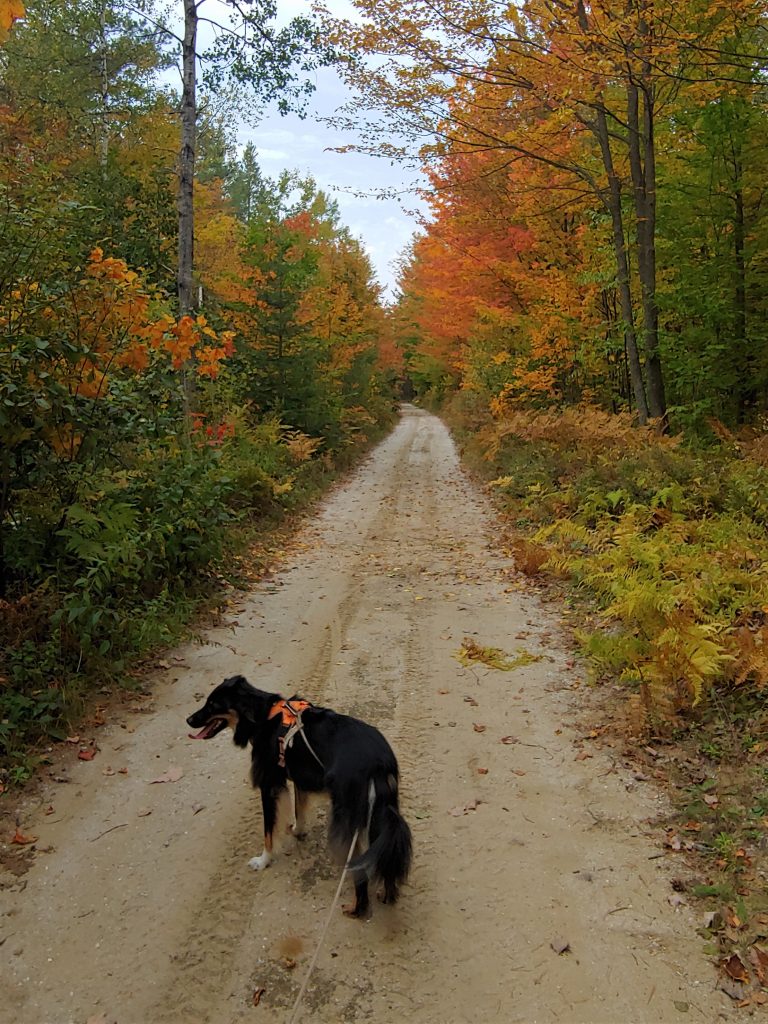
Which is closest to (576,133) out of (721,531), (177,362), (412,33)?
(412,33)

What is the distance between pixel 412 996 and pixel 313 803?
4.98 ft

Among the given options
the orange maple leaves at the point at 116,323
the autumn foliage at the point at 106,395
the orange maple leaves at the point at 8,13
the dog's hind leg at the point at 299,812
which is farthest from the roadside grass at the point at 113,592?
the orange maple leaves at the point at 8,13

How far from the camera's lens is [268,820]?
12.2 feet

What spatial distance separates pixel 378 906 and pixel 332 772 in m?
0.74

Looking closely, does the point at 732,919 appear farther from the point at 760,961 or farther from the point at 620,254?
the point at 620,254

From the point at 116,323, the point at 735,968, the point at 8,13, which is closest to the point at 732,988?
the point at 735,968

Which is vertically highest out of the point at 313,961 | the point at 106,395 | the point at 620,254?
the point at 620,254

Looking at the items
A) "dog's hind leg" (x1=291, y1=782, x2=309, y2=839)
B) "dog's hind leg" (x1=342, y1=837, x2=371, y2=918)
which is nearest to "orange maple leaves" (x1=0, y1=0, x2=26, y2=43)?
"dog's hind leg" (x1=291, y1=782, x2=309, y2=839)

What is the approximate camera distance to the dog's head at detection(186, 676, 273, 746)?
3854 millimetres

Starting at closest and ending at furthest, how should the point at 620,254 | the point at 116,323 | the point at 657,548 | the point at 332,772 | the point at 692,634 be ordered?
1. the point at 332,772
2. the point at 692,634
3. the point at 116,323
4. the point at 657,548
5. the point at 620,254

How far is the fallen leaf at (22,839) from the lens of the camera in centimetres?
393

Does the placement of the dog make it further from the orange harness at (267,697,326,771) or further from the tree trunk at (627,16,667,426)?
the tree trunk at (627,16,667,426)

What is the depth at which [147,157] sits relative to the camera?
15.9 meters

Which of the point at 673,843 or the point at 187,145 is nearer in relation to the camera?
the point at 673,843
